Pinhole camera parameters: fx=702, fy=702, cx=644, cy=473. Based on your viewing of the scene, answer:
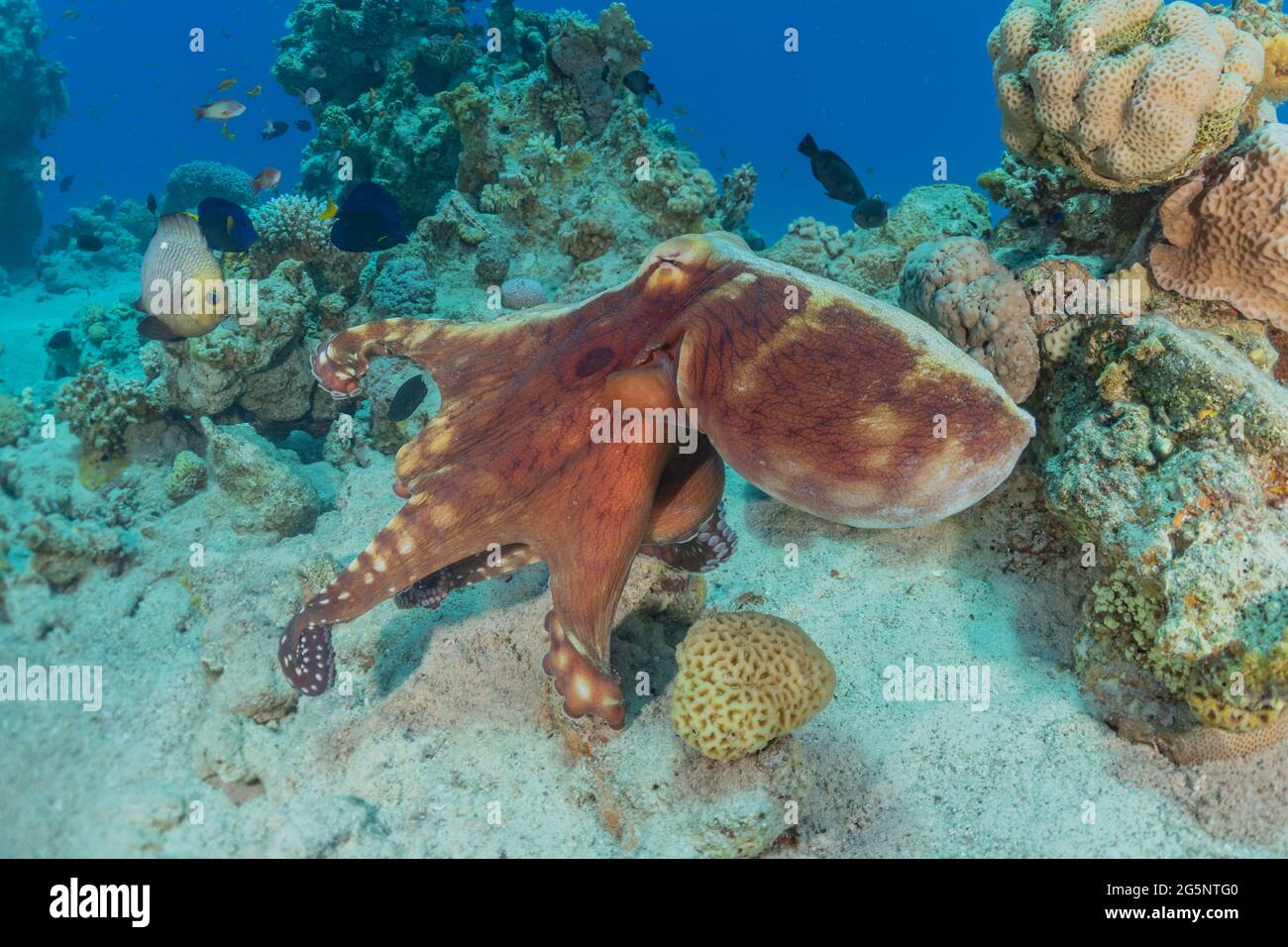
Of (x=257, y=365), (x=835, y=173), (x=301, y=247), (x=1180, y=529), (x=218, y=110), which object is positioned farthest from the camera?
(x=218, y=110)

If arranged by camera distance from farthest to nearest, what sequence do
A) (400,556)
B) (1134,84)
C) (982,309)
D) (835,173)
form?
(835,173), (982,309), (1134,84), (400,556)

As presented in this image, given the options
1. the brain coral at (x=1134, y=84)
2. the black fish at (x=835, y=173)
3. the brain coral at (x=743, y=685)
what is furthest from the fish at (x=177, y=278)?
the brain coral at (x=1134, y=84)

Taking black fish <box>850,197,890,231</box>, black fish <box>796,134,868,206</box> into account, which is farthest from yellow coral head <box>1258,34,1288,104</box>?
black fish <box>796,134,868,206</box>

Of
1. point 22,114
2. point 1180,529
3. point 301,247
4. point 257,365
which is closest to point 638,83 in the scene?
point 301,247

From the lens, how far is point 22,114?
23.0m

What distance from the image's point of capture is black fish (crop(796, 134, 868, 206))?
8.53m

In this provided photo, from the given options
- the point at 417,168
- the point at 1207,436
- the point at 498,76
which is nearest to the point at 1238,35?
the point at 1207,436

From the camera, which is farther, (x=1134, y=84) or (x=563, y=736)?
(x=1134, y=84)

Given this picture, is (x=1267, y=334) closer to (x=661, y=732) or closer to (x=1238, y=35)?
(x=1238, y=35)

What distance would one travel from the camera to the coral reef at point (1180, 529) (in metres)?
3.03

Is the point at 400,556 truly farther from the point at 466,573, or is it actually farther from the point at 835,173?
the point at 835,173

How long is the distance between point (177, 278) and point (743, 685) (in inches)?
247

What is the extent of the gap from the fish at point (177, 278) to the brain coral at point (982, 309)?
6.12 meters
